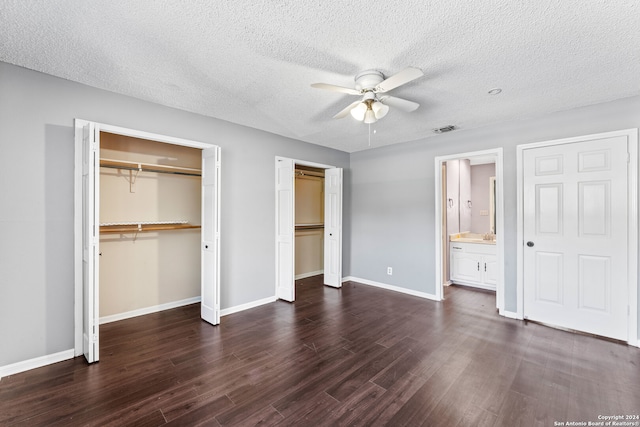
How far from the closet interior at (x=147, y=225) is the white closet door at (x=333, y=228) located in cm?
225

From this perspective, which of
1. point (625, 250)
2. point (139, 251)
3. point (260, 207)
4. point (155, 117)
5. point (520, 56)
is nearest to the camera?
point (520, 56)

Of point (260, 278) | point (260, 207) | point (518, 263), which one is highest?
point (260, 207)

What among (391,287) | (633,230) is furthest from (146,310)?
(633,230)

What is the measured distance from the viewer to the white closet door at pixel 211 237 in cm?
342

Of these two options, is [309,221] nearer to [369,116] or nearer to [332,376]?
[369,116]

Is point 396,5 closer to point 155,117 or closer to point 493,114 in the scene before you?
point 493,114

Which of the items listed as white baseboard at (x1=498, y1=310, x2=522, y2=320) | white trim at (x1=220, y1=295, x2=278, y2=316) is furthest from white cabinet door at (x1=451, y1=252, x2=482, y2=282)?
white trim at (x1=220, y1=295, x2=278, y2=316)

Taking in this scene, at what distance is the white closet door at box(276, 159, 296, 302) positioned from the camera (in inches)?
173

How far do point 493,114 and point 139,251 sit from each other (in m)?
4.92

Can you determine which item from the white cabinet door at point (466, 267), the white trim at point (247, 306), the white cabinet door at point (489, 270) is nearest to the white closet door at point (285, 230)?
the white trim at point (247, 306)

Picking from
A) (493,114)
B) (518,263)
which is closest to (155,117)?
(493,114)

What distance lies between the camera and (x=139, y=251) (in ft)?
12.4

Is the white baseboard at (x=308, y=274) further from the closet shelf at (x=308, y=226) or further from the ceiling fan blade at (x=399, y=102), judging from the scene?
the ceiling fan blade at (x=399, y=102)

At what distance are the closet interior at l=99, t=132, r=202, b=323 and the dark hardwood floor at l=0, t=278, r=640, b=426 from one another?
42cm
